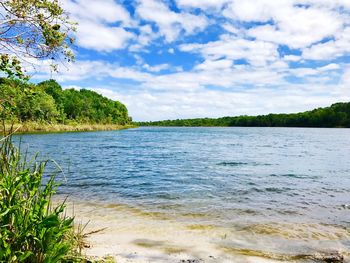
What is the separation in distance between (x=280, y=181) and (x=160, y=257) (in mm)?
12598

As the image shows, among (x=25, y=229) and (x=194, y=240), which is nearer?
(x=25, y=229)

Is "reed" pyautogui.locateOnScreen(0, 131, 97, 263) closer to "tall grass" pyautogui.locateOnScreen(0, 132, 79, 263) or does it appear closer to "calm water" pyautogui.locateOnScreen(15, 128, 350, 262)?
"tall grass" pyautogui.locateOnScreen(0, 132, 79, 263)

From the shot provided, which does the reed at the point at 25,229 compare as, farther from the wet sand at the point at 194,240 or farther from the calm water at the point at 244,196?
the calm water at the point at 244,196

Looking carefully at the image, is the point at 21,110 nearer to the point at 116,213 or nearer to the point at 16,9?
the point at 16,9

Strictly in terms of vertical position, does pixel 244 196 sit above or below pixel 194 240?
below

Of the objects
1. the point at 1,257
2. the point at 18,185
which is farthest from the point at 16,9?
the point at 1,257

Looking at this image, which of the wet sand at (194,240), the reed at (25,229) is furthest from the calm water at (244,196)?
the reed at (25,229)

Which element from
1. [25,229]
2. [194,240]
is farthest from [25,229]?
[194,240]

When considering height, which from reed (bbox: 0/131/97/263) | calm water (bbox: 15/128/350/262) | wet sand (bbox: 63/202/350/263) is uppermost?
reed (bbox: 0/131/97/263)

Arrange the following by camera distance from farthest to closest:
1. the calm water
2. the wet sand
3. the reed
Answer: the calm water
the wet sand
the reed

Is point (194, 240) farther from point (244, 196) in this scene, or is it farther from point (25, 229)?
point (244, 196)

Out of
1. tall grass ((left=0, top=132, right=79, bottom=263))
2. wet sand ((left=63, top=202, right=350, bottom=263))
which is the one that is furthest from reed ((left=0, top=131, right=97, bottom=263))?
wet sand ((left=63, top=202, right=350, bottom=263))

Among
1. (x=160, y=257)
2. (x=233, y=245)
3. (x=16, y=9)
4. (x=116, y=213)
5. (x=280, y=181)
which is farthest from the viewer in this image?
(x=280, y=181)

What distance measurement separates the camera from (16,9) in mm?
5539
